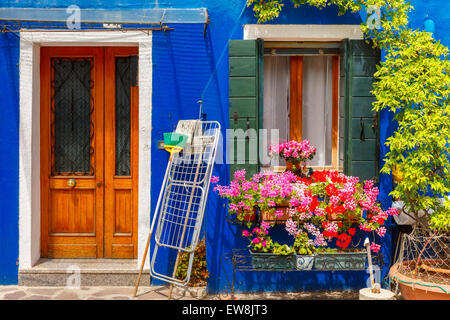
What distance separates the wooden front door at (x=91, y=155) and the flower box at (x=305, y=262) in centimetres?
201

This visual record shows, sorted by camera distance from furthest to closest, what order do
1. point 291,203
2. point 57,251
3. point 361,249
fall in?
point 57,251, point 361,249, point 291,203

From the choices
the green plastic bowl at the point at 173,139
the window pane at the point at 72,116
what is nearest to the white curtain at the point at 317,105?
the green plastic bowl at the point at 173,139

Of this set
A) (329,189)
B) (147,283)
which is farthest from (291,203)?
(147,283)

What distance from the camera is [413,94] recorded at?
16.6 ft

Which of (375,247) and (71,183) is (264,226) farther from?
(71,183)

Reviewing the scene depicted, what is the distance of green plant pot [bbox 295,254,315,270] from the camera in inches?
202

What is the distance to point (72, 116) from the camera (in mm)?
6109

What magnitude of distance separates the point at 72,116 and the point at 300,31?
2.79 m

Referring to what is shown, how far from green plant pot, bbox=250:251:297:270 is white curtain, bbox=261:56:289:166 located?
3.95ft

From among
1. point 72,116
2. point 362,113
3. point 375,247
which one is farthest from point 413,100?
point 72,116

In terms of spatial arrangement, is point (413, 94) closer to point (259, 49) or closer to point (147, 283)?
point (259, 49)

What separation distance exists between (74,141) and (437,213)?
4.03 metres

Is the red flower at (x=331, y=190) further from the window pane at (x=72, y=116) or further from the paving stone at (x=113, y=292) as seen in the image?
the window pane at (x=72, y=116)

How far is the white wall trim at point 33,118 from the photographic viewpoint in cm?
571
